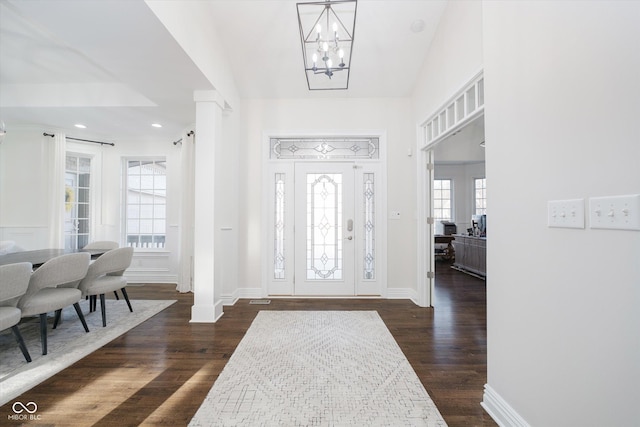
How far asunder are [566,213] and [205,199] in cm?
323

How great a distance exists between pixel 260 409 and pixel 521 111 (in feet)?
7.66

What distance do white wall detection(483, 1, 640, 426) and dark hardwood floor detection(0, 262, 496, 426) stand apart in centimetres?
48

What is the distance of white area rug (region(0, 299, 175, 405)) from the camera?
2053 mm

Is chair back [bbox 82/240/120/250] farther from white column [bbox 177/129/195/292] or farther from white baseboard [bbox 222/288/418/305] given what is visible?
white baseboard [bbox 222/288/418/305]

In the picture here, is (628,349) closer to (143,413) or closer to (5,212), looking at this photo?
(143,413)

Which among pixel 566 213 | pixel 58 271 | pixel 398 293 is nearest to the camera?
pixel 566 213

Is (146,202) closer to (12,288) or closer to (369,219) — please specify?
(12,288)

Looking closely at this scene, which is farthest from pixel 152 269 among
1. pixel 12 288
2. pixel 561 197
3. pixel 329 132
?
pixel 561 197

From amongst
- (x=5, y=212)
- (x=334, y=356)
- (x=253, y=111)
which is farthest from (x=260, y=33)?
(x=5, y=212)

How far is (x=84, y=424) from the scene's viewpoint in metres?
1.62

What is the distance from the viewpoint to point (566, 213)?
1196 millimetres

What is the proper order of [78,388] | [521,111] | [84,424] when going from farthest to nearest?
[78,388], [84,424], [521,111]

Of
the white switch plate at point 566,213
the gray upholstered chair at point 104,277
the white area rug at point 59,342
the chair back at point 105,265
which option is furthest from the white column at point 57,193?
the white switch plate at point 566,213

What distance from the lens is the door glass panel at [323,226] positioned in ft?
13.9
